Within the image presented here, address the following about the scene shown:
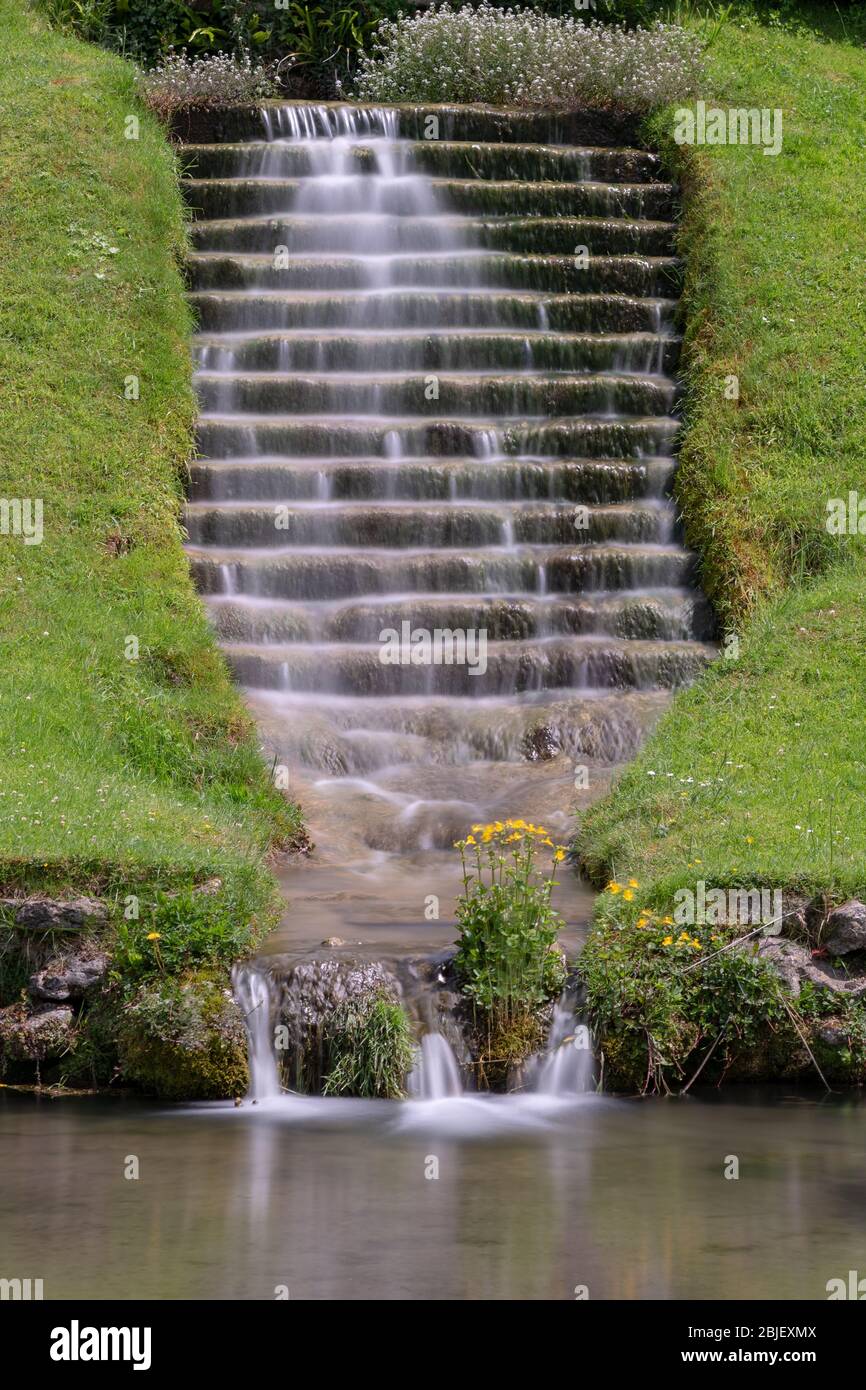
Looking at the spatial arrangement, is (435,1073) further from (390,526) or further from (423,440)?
(423,440)

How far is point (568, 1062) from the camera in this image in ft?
26.2

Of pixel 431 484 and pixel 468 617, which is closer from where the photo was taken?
pixel 468 617

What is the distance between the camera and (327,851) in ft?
35.0

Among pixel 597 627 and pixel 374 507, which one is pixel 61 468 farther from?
pixel 597 627

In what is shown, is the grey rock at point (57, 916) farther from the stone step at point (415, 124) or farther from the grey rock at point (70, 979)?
the stone step at point (415, 124)

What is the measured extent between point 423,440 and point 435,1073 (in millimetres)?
7322

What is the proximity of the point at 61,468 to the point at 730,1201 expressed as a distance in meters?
8.80

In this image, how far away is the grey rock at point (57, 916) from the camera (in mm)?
8078

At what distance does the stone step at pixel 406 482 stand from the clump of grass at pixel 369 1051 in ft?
21.7

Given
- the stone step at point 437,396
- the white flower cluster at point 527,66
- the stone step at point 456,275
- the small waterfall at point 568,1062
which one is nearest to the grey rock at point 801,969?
the small waterfall at point 568,1062

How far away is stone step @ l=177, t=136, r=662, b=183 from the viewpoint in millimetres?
17312

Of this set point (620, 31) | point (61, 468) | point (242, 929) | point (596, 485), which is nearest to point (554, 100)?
point (620, 31)

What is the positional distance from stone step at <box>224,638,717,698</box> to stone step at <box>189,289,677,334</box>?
4.06 meters

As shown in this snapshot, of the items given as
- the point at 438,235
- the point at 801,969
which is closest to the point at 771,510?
the point at 438,235
